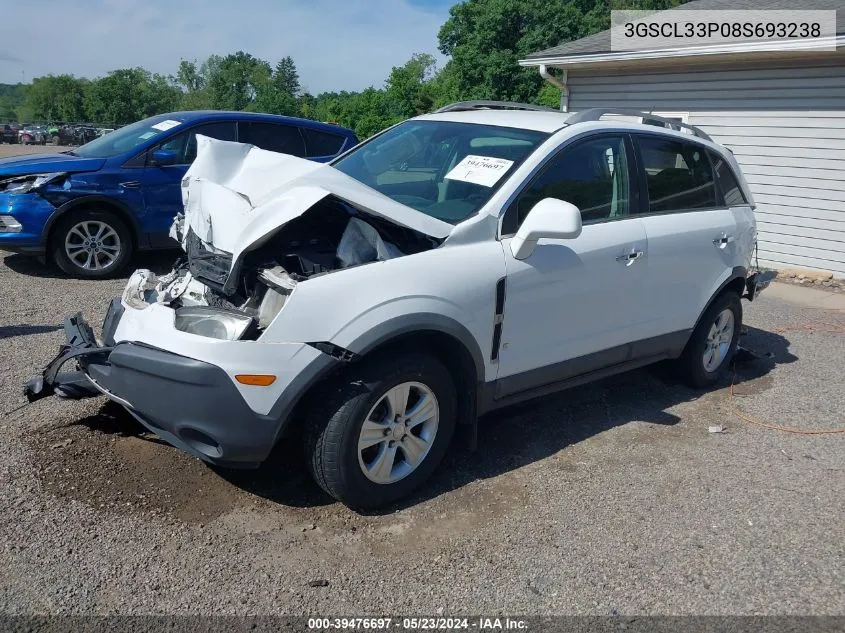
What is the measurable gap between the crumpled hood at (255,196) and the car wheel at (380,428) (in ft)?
2.31

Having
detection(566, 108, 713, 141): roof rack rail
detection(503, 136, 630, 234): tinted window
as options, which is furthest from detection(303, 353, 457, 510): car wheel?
detection(566, 108, 713, 141): roof rack rail

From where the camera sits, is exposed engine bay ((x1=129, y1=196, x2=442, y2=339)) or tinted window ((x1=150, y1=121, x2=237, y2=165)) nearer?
exposed engine bay ((x1=129, y1=196, x2=442, y2=339))

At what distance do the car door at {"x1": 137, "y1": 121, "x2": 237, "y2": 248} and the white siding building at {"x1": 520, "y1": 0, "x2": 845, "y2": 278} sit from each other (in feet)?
21.7

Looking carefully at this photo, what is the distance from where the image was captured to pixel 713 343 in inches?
220

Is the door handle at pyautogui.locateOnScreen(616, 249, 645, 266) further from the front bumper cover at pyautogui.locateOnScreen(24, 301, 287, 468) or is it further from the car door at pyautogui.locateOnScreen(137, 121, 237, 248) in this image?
the car door at pyautogui.locateOnScreen(137, 121, 237, 248)

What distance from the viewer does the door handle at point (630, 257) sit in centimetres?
443

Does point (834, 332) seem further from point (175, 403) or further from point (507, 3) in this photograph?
point (507, 3)

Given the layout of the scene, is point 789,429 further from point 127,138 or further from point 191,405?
point 127,138

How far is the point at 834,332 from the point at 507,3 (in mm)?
29406

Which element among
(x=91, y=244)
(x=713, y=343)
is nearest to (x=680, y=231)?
(x=713, y=343)

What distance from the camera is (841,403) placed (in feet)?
18.1

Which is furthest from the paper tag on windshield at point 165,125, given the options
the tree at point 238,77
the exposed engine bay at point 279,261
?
the tree at point 238,77

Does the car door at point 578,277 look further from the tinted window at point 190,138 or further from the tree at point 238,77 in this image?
the tree at point 238,77

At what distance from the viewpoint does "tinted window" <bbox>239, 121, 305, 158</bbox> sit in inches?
337
